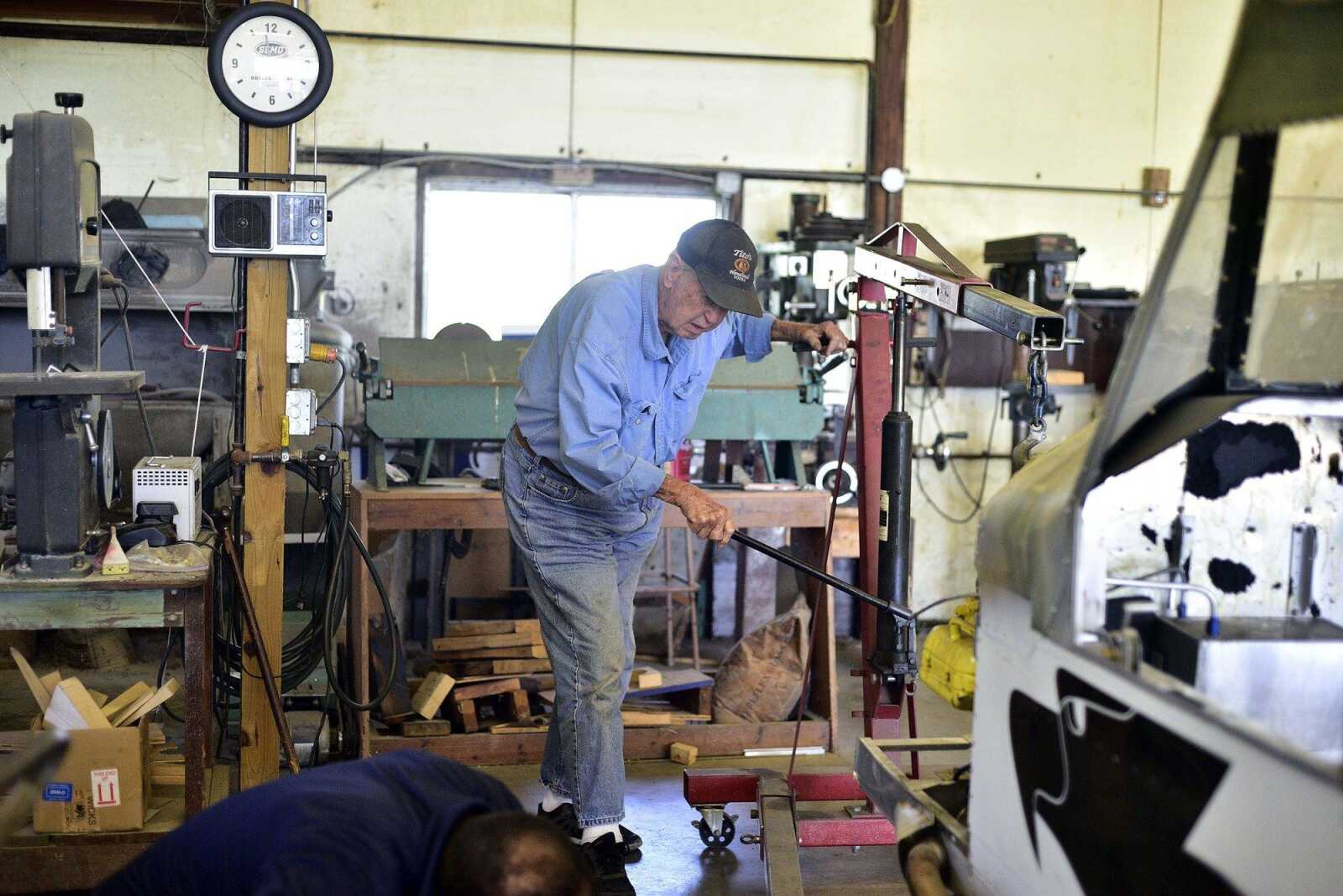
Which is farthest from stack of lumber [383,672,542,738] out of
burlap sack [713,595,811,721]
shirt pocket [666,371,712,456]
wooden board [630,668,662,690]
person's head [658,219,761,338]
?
person's head [658,219,761,338]

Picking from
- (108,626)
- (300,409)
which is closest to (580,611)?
(300,409)

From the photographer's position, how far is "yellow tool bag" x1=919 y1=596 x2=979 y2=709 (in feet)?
16.2

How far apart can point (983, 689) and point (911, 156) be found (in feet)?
15.9

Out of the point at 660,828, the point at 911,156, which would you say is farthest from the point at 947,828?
the point at 911,156

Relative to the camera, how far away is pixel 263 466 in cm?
342

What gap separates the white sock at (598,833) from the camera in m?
3.14

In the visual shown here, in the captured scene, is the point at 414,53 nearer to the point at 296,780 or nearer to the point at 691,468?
the point at 691,468

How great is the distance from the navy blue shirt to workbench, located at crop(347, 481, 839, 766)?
2084mm

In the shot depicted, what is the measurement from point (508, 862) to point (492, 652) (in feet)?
9.36

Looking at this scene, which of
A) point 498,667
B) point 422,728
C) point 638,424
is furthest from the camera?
point 498,667

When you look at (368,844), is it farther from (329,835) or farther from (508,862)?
(508,862)

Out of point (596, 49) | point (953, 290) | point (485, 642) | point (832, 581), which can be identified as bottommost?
point (485, 642)

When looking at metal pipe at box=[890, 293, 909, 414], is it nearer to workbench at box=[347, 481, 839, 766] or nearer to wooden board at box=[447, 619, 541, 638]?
workbench at box=[347, 481, 839, 766]

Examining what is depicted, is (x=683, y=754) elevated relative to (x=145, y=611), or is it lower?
lower
